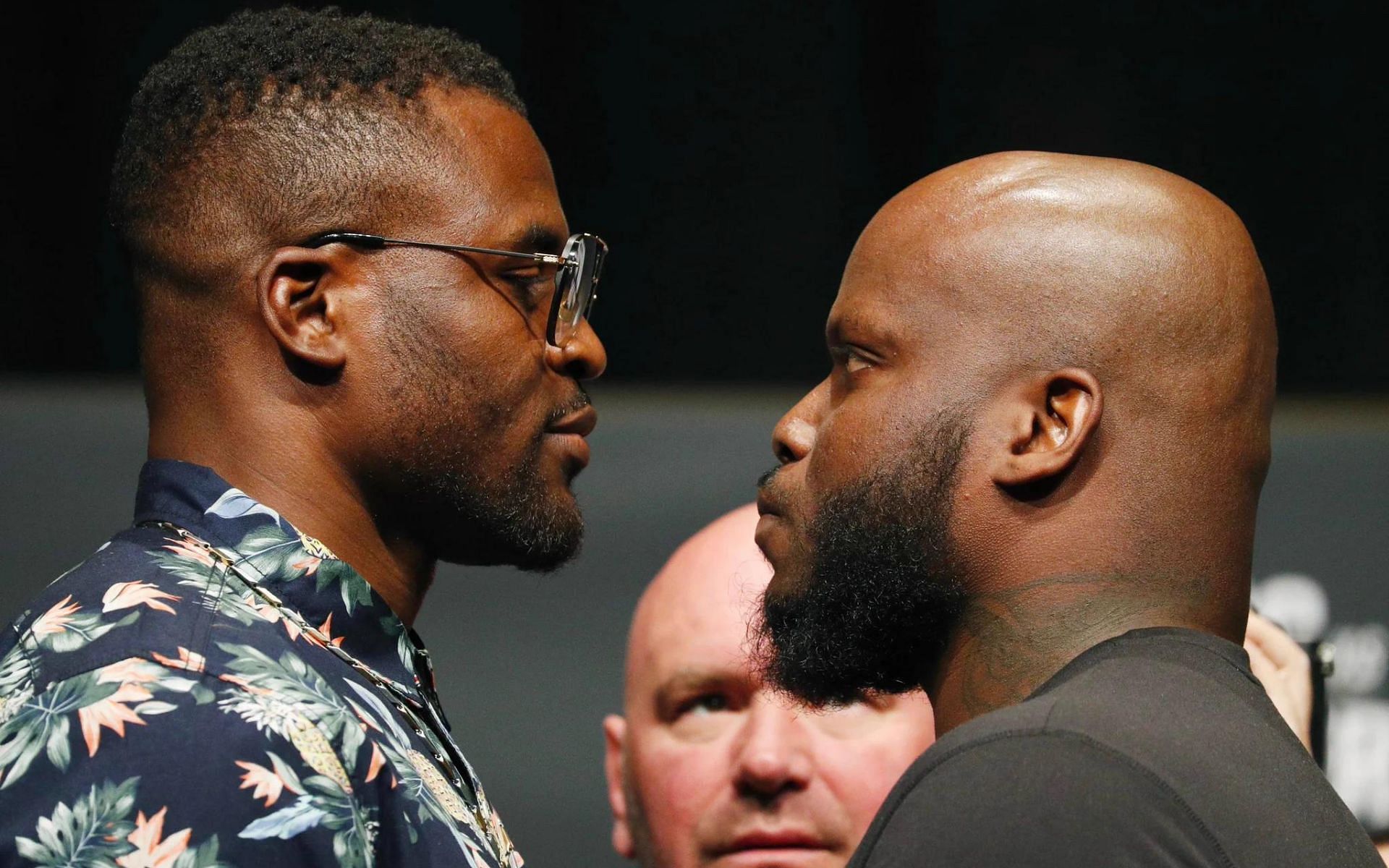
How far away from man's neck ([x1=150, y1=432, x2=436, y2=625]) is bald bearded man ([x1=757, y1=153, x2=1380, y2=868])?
0.39 m

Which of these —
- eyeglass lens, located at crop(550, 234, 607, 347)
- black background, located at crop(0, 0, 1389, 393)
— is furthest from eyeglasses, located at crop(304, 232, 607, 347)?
black background, located at crop(0, 0, 1389, 393)

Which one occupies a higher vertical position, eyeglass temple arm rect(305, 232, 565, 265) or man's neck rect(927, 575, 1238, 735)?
eyeglass temple arm rect(305, 232, 565, 265)

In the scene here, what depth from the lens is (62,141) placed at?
285cm

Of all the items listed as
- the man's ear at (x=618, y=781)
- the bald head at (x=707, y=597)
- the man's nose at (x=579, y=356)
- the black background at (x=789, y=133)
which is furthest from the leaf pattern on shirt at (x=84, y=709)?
the black background at (x=789, y=133)

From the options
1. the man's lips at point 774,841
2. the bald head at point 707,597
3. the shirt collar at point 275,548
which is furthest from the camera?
the bald head at point 707,597

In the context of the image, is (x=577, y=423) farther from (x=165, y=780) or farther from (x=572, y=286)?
(x=165, y=780)

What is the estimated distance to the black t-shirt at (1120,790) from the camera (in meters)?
0.98

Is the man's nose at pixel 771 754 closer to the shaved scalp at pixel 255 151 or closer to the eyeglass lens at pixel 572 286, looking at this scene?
the eyeglass lens at pixel 572 286

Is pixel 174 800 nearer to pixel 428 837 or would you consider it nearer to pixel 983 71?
pixel 428 837

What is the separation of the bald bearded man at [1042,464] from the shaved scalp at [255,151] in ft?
1.59

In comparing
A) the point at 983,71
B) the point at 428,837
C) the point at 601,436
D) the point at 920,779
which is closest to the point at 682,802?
the point at 601,436

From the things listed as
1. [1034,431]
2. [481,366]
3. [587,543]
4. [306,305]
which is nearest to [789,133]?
[587,543]

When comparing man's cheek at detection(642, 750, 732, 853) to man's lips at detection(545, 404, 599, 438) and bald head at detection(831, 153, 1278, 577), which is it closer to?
man's lips at detection(545, 404, 599, 438)

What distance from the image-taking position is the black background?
2779mm
